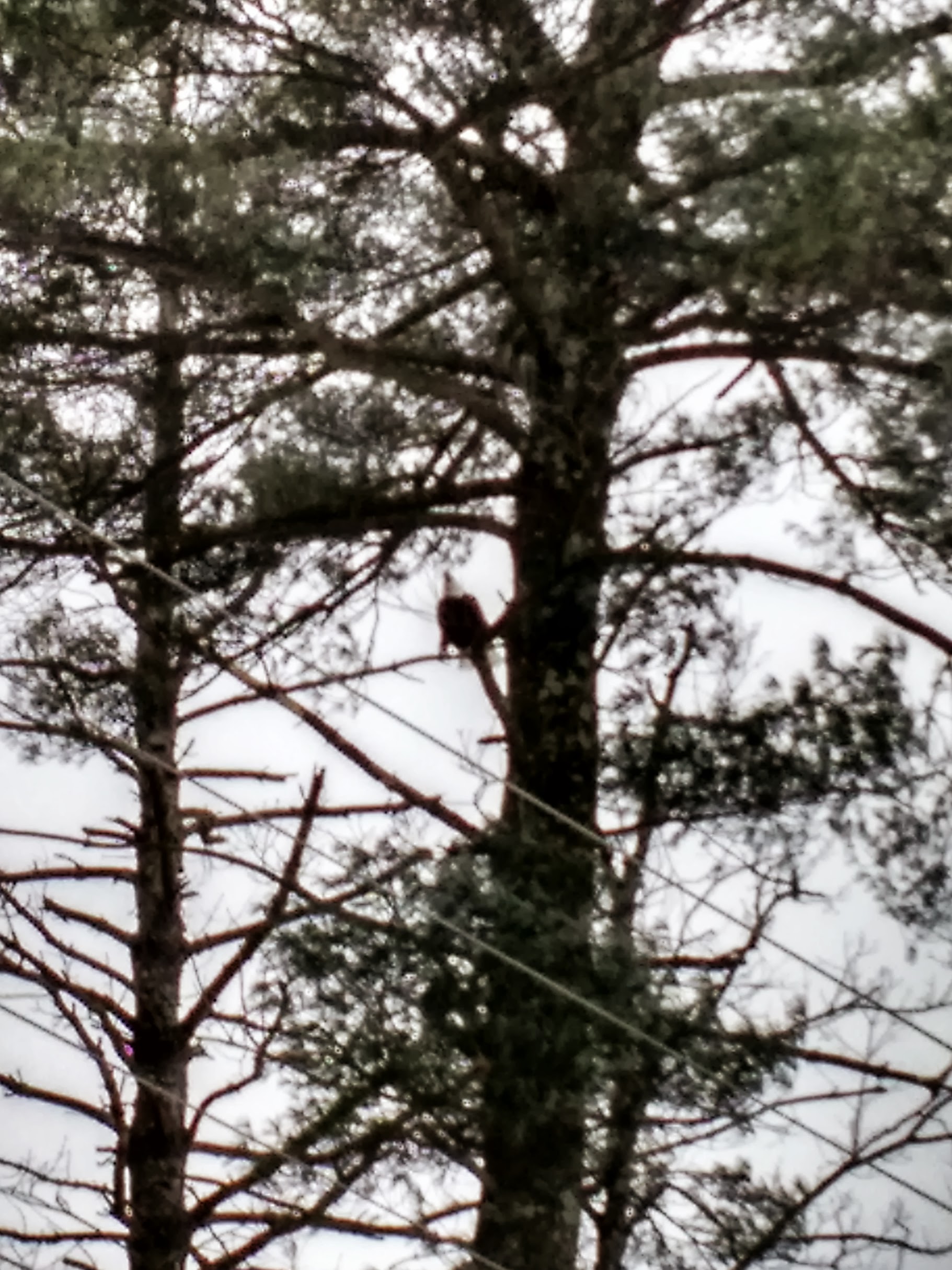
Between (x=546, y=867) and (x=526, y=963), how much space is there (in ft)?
0.57

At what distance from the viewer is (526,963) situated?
7.06ft

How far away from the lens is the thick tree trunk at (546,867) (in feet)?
7.00

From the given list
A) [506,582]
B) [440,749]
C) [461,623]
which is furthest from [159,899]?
[506,582]

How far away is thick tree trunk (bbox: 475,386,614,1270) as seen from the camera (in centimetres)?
213

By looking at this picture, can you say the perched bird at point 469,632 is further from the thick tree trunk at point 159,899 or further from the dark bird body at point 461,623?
the thick tree trunk at point 159,899

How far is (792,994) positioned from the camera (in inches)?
91.3

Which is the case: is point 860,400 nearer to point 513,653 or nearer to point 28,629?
point 513,653

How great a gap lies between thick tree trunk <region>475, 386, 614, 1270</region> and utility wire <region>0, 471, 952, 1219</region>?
1cm

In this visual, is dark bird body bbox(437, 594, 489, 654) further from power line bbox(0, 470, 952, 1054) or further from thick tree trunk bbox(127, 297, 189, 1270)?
thick tree trunk bbox(127, 297, 189, 1270)

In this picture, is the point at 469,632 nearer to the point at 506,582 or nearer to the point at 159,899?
the point at 506,582

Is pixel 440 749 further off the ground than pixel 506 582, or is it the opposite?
pixel 506 582

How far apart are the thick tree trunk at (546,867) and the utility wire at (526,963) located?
14 millimetres

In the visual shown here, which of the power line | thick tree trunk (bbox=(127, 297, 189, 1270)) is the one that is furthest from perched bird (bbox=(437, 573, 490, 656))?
thick tree trunk (bbox=(127, 297, 189, 1270))

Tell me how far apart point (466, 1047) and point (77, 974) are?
0.96m
